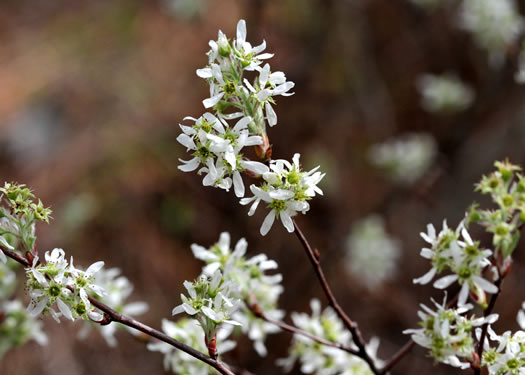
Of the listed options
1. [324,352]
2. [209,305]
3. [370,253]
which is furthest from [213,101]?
[370,253]

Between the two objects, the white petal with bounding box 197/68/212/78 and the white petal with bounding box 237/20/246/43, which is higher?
the white petal with bounding box 237/20/246/43

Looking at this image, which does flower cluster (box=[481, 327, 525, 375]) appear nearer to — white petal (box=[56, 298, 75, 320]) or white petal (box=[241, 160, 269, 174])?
white petal (box=[241, 160, 269, 174])

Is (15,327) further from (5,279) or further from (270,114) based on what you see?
(270,114)

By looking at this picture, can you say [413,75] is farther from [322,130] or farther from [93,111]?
[93,111]

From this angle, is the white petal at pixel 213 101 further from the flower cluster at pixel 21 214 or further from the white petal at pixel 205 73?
the flower cluster at pixel 21 214

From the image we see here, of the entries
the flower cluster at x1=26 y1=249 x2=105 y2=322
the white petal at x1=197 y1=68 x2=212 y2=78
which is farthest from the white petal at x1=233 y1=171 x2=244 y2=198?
the flower cluster at x1=26 y1=249 x2=105 y2=322

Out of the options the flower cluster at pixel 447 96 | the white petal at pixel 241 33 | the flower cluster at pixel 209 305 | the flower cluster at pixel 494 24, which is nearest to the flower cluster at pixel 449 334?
the flower cluster at pixel 209 305
